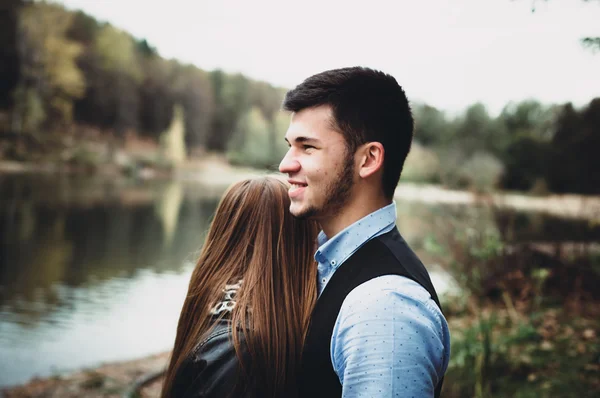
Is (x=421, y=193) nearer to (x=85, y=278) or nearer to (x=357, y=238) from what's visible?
(x=85, y=278)

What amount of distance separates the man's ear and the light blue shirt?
0.38 meters

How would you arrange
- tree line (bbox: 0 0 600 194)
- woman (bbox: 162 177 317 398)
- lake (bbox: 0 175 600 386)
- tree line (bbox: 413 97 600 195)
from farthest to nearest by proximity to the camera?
tree line (bbox: 0 0 600 194) < lake (bbox: 0 175 600 386) < tree line (bbox: 413 97 600 195) < woman (bbox: 162 177 317 398)

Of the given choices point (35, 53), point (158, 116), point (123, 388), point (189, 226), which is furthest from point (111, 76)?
point (123, 388)

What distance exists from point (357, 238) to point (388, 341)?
1.37 feet

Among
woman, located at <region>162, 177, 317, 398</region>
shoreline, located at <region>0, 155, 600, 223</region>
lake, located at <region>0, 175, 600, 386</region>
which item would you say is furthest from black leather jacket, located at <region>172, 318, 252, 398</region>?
lake, located at <region>0, 175, 600, 386</region>

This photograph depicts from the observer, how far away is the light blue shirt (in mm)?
1312

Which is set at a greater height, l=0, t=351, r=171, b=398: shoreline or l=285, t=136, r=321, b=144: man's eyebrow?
l=285, t=136, r=321, b=144: man's eyebrow

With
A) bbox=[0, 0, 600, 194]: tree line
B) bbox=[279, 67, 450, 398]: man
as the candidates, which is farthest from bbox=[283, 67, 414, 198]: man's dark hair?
bbox=[0, 0, 600, 194]: tree line

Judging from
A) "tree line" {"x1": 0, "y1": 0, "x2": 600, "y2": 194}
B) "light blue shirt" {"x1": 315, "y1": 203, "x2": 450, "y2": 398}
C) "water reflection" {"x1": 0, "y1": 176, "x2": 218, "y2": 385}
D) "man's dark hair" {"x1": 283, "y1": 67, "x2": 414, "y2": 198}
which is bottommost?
"water reflection" {"x1": 0, "y1": 176, "x2": 218, "y2": 385}

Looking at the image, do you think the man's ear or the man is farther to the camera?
the man's ear

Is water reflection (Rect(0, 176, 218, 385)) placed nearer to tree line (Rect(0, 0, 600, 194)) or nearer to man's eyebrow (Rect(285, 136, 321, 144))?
man's eyebrow (Rect(285, 136, 321, 144))

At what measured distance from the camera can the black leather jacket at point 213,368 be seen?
62.8 inches

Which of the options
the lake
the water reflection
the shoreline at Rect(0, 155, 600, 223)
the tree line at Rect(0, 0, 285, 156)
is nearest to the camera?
the shoreline at Rect(0, 155, 600, 223)

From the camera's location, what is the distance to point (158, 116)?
246ft
